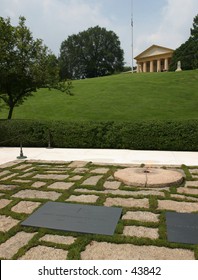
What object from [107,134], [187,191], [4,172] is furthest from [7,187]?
[107,134]

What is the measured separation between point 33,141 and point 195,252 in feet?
36.0

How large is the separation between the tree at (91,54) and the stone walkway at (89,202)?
72.5 m

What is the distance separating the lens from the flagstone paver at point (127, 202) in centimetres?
543

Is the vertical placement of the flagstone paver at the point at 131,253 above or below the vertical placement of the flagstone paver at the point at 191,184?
below

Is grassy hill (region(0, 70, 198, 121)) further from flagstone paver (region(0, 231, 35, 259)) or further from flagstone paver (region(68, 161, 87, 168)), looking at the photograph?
flagstone paver (region(0, 231, 35, 259))

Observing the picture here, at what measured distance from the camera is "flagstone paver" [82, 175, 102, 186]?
22.3 feet

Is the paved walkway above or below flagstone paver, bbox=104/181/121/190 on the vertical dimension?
above

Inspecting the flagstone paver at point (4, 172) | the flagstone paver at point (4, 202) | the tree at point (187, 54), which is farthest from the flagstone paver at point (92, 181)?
the tree at point (187, 54)

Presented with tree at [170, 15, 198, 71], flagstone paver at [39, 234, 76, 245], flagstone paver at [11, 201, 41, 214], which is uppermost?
tree at [170, 15, 198, 71]

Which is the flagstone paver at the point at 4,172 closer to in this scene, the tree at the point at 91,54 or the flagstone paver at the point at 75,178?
the flagstone paver at the point at 75,178

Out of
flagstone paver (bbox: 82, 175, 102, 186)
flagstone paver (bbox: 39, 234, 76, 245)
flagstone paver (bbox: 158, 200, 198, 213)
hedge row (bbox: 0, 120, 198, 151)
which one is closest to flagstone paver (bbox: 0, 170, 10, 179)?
flagstone paver (bbox: 82, 175, 102, 186)

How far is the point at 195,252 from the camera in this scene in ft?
11.9

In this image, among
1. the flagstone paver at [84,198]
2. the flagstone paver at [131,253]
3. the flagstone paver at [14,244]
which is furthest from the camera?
the flagstone paver at [84,198]
